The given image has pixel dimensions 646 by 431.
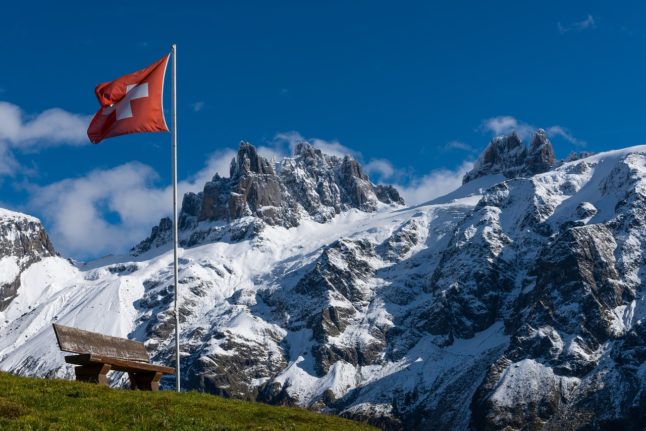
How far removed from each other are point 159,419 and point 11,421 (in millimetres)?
4495

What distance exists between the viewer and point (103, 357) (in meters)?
34.9

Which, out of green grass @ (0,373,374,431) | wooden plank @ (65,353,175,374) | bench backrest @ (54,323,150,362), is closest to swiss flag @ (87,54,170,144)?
bench backrest @ (54,323,150,362)

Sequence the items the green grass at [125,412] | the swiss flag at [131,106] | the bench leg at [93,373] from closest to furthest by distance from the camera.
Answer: the green grass at [125,412]
the bench leg at [93,373]
the swiss flag at [131,106]

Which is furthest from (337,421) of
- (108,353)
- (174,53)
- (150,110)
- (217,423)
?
(174,53)

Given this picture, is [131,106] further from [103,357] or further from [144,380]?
[103,357]

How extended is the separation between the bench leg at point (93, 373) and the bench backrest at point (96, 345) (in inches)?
24.6

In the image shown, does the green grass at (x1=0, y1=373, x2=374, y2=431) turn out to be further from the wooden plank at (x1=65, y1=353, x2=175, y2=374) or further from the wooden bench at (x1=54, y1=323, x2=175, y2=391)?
the wooden bench at (x1=54, y1=323, x2=175, y2=391)

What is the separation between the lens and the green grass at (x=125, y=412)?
87.9 ft

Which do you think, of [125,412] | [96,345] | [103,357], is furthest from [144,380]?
[125,412]

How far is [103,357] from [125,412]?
642cm

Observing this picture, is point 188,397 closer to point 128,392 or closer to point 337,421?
point 128,392

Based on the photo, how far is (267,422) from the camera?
30.8m

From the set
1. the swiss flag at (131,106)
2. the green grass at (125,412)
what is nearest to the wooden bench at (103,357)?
the green grass at (125,412)

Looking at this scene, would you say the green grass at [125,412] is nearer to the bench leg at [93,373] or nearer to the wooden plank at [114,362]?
the wooden plank at [114,362]
